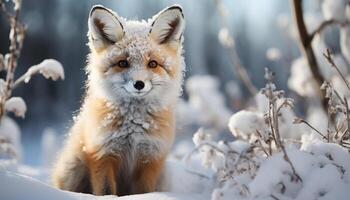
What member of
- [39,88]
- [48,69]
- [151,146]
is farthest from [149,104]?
[39,88]

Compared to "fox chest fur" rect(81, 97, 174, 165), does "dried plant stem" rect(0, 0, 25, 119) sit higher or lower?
higher

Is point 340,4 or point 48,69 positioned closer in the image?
point 48,69

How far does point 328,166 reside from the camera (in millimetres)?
2877

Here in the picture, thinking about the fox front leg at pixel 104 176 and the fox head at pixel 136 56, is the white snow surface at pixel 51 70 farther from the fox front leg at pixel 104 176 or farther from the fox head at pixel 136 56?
the fox front leg at pixel 104 176

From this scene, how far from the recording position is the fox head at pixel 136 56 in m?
3.83

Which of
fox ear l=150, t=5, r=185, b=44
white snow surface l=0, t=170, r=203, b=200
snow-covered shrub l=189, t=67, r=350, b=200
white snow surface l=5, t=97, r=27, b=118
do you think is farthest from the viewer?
white snow surface l=5, t=97, r=27, b=118

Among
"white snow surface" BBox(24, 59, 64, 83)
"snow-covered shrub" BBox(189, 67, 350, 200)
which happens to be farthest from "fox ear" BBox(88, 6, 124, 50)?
"snow-covered shrub" BBox(189, 67, 350, 200)

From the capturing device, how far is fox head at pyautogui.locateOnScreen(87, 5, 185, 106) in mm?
3826

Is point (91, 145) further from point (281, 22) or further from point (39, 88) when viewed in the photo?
point (39, 88)

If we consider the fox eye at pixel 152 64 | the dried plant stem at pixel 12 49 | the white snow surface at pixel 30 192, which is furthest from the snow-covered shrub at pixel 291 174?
the dried plant stem at pixel 12 49

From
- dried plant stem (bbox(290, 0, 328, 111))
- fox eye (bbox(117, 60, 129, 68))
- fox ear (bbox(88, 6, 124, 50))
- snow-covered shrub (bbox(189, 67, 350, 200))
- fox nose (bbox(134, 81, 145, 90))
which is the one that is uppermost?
dried plant stem (bbox(290, 0, 328, 111))

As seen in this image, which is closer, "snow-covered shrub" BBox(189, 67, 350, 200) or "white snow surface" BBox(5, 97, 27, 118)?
"snow-covered shrub" BBox(189, 67, 350, 200)

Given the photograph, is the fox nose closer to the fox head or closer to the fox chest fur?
the fox head

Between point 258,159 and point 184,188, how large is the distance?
58.8 inches
